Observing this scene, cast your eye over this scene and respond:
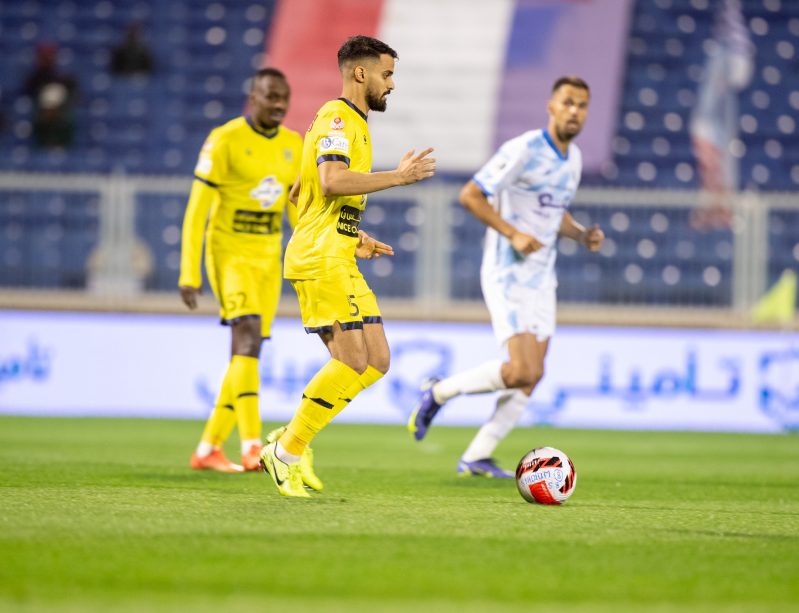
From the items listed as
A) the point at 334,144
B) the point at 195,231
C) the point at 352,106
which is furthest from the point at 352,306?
the point at 195,231

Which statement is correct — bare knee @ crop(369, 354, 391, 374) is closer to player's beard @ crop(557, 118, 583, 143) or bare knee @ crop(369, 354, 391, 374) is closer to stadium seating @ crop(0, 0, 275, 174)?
player's beard @ crop(557, 118, 583, 143)

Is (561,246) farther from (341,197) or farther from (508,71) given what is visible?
(341,197)

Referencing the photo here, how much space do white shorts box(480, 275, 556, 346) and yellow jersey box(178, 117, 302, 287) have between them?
4.24 ft

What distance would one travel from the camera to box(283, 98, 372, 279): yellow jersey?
595cm

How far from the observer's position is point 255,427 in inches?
301

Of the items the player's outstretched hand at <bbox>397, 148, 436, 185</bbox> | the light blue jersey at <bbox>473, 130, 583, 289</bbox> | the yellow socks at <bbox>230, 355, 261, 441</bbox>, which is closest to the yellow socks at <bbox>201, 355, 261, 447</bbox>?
Result: the yellow socks at <bbox>230, 355, 261, 441</bbox>

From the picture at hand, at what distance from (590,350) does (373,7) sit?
29.7 ft

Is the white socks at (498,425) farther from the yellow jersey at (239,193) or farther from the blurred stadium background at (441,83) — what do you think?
the blurred stadium background at (441,83)

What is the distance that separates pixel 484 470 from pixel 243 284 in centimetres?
171

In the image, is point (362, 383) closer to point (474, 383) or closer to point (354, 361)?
point (354, 361)

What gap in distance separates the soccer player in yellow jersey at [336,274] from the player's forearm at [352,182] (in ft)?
0.48

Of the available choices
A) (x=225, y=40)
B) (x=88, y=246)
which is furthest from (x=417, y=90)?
(x=88, y=246)

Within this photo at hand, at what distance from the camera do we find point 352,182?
568 centimetres

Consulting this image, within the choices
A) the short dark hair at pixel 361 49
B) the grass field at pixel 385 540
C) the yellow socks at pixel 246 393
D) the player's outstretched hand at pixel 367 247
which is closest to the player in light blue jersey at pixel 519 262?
the grass field at pixel 385 540
